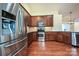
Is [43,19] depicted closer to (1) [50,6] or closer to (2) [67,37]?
(1) [50,6]

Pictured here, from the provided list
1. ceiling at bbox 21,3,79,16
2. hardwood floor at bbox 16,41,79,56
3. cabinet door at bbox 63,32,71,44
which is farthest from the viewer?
cabinet door at bbox 63,32,71,44

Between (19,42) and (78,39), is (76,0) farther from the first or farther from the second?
(78,39)

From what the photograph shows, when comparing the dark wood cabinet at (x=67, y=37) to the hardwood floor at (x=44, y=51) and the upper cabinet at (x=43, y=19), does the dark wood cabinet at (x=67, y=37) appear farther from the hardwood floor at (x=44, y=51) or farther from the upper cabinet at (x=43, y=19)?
the upper cabinet at (x=43, y=19)

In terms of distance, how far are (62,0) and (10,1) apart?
0.70m

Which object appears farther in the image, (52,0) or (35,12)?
(35,12)

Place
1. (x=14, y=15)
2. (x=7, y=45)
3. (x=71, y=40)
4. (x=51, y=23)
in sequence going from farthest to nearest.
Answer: (x=71, y=40), (x=51, y=23), (x=14, y=15), (x=7, y=45)

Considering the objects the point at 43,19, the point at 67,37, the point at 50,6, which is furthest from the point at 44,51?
the point at 67,37

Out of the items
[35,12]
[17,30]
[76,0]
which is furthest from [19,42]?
[76,0]

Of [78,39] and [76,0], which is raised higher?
[76,0]

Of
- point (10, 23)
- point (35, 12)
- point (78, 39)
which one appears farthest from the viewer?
point (78, 39)

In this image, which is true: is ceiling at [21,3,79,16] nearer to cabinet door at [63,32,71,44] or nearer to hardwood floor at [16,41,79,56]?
hardwood floor at [16,41,79,56]

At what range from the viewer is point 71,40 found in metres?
5.12

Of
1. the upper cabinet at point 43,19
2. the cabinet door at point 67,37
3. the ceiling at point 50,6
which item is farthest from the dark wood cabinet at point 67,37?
the ceiling at point 50,6

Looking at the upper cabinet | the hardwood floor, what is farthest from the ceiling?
the hardwood floor
